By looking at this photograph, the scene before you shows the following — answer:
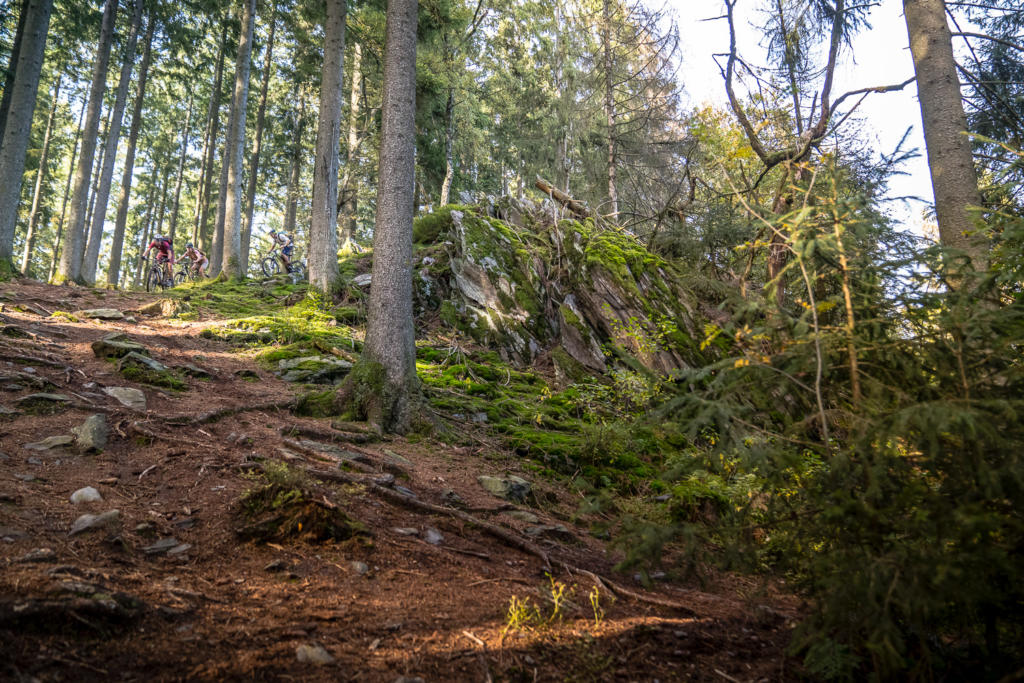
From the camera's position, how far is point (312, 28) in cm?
1620

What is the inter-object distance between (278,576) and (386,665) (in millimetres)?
→ 963

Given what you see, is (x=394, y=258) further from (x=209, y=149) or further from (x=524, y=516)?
(x=209, y=149)

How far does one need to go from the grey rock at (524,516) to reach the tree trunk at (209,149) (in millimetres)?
20354

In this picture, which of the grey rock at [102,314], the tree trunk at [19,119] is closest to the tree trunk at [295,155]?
the tree trunk at [19,119]

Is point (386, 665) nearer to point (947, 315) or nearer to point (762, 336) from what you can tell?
point (762, 336)

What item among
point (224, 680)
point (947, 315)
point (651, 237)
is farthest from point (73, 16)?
point (947, 315)

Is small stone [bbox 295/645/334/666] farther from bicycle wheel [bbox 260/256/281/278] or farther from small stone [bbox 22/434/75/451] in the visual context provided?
bicycle wheel [bbox 260/256/281/278]

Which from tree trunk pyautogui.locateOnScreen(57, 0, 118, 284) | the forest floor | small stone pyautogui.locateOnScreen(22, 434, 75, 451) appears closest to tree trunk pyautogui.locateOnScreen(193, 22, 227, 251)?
tree trunk pyautogui.locateOnScreen(57, 0, 118, 284)

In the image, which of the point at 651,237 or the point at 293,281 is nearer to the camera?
the point at 651,237

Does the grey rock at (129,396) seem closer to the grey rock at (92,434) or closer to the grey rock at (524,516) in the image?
the grey rock at (92,434)

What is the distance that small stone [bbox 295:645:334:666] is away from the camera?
7.25 feet

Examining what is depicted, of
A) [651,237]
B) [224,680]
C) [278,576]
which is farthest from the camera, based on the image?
[651,237]

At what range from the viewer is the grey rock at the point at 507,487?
5.11 m

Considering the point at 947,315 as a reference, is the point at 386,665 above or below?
below
